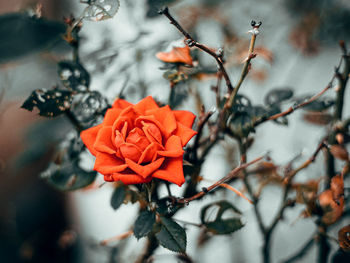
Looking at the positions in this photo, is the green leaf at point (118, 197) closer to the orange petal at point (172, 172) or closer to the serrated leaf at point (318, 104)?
the orange petal at point (172, 172)

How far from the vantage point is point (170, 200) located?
0.30 m

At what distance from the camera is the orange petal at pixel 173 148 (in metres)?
0.24

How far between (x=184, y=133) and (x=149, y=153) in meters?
0.04

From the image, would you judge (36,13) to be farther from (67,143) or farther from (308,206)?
(308,206)

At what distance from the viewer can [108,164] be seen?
0.25m

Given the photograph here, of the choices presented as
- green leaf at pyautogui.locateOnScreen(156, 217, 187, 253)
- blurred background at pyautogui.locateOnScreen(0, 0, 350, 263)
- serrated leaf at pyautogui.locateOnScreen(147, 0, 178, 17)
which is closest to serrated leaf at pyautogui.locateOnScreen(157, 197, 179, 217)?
green leaf at pyautogui.locateOnScreen(156, 217, 187, 253)

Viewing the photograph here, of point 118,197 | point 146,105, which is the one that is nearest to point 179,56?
point 146,105

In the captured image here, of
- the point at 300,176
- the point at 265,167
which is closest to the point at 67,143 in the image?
the point at 265,167

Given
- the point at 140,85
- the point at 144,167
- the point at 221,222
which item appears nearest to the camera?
the point at 144,167

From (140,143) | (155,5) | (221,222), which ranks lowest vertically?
(221,222)

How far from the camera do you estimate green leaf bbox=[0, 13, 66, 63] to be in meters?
0.36

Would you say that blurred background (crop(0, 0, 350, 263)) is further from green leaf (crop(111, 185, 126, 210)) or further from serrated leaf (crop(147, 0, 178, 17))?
green leaf (crop(111, 185, 126, 210))

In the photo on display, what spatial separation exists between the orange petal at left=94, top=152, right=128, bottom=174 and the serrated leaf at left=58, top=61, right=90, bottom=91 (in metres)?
0.12

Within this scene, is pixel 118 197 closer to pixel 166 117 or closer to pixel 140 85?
pixel 166 117
